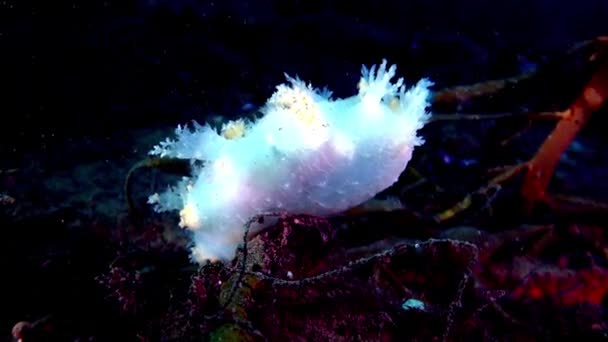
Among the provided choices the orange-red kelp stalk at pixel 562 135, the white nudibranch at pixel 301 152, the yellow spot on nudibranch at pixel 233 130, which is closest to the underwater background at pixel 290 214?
the orange-red kelp stalk at pixel 562 135

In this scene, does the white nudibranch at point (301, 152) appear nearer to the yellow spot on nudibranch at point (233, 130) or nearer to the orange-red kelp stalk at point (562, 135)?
the yellow spot on nudibranch at point (233, 130)

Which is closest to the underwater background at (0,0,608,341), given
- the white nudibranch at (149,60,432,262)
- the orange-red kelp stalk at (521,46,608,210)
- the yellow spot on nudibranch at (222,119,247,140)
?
the orange-red kelp stalk at (521,46,608,210)

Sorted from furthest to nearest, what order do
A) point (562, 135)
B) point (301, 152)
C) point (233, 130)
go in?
point (562, 135)
point (233, 130)
point (301, 152)

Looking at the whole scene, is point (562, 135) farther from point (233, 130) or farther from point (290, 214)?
point (233, 130)

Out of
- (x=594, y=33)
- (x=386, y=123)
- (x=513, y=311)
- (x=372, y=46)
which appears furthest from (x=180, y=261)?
(x=594, y=33)

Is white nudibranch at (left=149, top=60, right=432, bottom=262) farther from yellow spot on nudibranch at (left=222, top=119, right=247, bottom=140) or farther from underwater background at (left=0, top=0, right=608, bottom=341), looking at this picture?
underwater background at (left=0, top=0, right=608, bottom=341)

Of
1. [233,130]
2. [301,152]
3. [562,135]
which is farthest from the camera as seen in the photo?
[562,135]

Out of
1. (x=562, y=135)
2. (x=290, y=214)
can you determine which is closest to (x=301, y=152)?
(x=290, y=214)
